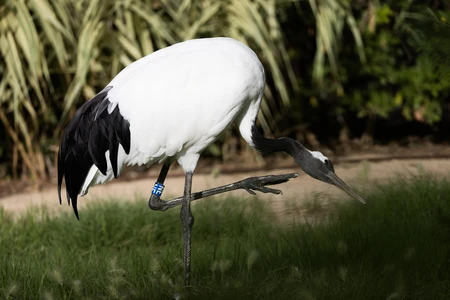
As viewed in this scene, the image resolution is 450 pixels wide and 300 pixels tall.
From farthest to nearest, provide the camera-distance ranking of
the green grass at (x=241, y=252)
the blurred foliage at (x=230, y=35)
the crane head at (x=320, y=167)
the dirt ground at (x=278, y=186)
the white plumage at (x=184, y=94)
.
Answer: the blurred foliage at (x=230, y=35) < the dirt ground at (x=278, y=186) < the crane head at (x=320, y=167) < the white plumage at (x=184, y=94) < the green grass at (x=241, y=252)

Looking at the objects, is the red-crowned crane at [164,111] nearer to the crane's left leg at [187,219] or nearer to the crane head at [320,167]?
the crane's left leg at [187,219]

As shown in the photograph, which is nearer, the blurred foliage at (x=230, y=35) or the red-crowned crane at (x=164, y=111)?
the red-crowned crane at (x=164, y=111)

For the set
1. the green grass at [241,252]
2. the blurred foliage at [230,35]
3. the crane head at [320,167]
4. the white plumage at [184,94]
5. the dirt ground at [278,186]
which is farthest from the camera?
the blurred foliage at [230,35]

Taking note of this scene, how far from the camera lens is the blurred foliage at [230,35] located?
6.86 meters

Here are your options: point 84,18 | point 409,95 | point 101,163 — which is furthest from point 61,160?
point 409,95

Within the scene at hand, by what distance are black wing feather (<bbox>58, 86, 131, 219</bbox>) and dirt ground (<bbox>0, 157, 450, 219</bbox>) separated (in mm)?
1469

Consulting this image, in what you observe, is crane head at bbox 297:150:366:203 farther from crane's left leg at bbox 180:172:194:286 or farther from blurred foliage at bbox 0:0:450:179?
blurred foliage at bbox 0:0:450:179

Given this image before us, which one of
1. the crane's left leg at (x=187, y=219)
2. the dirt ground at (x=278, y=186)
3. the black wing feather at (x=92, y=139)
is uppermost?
the black wing feather at (x=92, y=139)

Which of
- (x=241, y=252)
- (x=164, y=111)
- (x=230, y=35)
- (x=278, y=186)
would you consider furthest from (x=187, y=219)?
(x=230, y=35)

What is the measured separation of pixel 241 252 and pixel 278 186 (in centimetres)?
220

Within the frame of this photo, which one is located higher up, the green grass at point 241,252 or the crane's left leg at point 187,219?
the crane's left leg at point 187,219

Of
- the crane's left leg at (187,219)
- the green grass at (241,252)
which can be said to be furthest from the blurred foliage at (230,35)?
the crane's left leg at (187,219)

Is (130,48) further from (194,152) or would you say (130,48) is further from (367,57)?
(194,152)

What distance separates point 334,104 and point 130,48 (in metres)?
2.59
